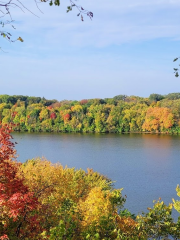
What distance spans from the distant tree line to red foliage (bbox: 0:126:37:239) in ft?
138

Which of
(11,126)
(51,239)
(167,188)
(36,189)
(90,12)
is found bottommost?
(167,188)

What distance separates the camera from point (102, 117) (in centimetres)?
5153

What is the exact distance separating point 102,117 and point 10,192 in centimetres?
4693

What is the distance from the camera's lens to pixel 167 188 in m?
17.1

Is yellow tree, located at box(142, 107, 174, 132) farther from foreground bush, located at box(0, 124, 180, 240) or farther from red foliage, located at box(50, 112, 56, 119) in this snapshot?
foreground bush, located at box(0, 124, 180, 240)

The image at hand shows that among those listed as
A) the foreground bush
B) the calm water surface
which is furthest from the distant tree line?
the foreground bush

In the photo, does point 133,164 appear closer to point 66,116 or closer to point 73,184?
point 73,184

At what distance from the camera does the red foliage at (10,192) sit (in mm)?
4424

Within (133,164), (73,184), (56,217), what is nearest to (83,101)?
(133,164)

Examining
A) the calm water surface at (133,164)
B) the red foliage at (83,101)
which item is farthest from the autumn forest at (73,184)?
the calm water surface at (133,164)

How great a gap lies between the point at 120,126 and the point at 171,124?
787 cm

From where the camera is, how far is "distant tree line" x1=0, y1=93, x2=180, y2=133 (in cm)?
4747

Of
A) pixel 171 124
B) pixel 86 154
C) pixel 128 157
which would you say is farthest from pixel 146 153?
pixel 171 124

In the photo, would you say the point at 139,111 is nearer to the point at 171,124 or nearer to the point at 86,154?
the point at 171,124
